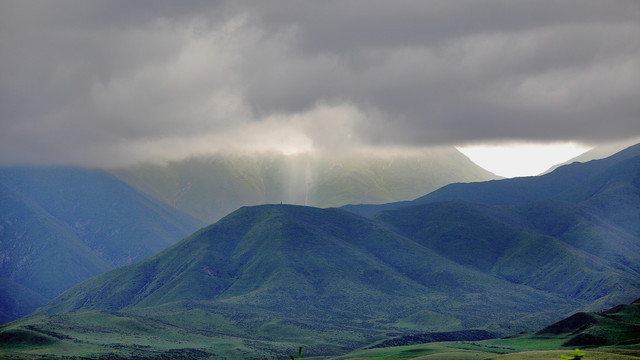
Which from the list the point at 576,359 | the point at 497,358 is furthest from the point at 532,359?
the point at 576,359

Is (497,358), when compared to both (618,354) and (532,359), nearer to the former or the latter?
(532,359)

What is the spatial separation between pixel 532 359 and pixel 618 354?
64.7 feet

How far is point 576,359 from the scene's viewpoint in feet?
175

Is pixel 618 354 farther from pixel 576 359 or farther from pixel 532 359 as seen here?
pixel 576 359

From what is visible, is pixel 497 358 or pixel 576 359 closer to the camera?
pixel 576 359

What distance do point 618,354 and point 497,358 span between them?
31.2m

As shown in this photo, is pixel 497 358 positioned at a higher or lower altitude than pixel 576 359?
lower

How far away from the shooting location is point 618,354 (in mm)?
169875

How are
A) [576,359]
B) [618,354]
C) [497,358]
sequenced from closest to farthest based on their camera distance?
[576,359]
[618,354]
[497,358]

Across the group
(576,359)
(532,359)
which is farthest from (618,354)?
(576,359)

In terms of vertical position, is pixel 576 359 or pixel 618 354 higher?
pixel 576 359

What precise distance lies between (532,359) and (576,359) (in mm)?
134379

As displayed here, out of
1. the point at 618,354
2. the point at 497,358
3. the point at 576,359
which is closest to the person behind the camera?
the point at 576,359

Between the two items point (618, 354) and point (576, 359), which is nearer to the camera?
point (576, 359)
